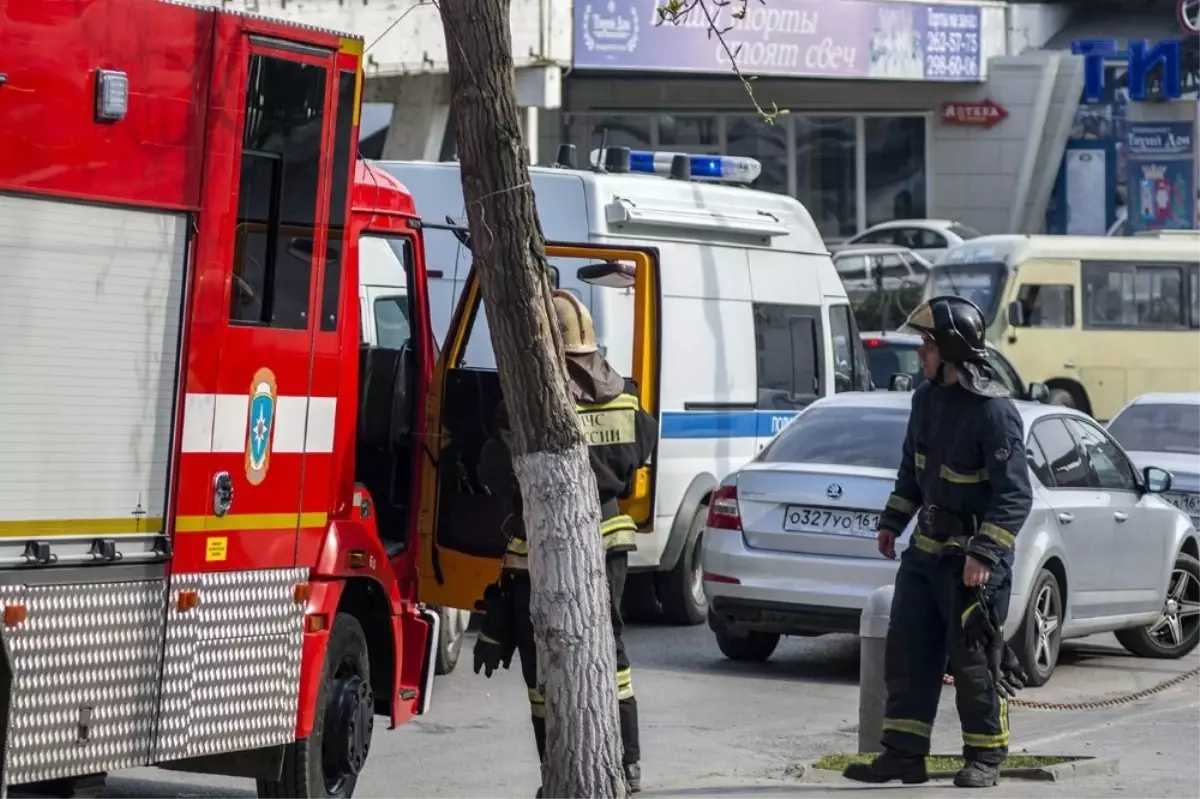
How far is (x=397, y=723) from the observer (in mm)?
7590

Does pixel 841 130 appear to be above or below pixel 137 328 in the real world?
above

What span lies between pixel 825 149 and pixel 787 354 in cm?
2508

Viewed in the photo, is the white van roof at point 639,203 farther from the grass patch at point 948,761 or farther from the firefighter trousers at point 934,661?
the firefighter trousers at point 934,661

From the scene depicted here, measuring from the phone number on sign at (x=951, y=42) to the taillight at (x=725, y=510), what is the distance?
25.3 metres

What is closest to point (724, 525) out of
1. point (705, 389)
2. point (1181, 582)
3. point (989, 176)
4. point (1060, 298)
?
point (705, 389)

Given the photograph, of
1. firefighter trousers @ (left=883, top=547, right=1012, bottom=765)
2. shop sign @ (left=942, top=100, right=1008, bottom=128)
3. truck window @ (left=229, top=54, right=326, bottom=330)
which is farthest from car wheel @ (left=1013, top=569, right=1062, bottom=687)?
shop sign @ (left=942, top=100, right=1008, bottom=128)

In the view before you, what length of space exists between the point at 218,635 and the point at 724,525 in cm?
523

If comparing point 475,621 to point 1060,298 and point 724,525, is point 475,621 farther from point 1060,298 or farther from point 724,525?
point 1060,298

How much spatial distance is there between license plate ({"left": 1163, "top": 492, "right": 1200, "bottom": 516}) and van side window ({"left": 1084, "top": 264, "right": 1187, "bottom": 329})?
42.7 ft

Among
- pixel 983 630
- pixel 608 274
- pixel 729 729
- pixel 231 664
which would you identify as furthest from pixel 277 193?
pixel 729 729

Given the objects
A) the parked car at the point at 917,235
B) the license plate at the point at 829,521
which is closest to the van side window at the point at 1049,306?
the parked car at the point at 917,235

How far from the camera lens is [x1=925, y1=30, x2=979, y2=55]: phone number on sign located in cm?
3534

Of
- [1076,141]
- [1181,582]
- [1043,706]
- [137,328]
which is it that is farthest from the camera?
[1076,141]

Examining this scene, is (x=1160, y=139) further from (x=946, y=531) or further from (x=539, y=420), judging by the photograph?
(x=539, y=420)
